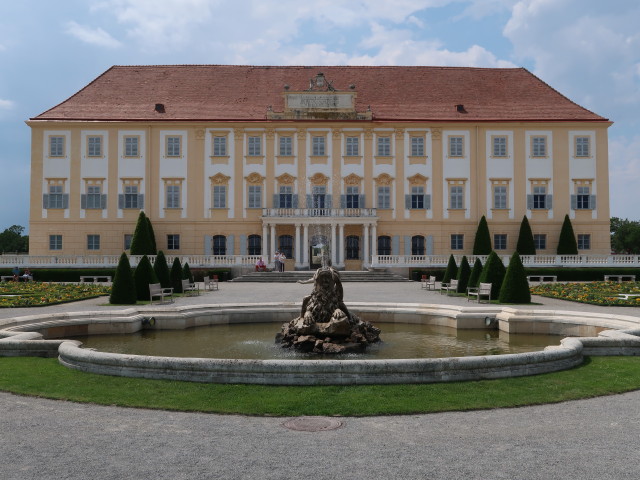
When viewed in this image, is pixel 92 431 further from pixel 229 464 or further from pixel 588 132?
pixel 588 132

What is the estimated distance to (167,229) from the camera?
40125 millimetres

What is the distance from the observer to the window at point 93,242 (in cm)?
3991

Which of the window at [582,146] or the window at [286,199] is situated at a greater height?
the window at [582,146]

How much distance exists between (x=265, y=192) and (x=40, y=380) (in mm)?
32868

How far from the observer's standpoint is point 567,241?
126ft

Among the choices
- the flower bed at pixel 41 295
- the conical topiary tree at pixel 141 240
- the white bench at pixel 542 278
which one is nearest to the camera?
the flower bed at pixel 41 295

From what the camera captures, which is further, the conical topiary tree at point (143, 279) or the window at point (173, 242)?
the window at point (173, 242)

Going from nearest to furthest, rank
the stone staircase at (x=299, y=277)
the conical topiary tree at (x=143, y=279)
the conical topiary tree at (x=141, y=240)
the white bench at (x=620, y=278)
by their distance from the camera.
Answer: the conical topiary tree at (x=143, y=279)
the white bench at (x=620, y=278)
the stone staircase at (x=299, y=277)
the conical topiary tree at (x=141, y=240)

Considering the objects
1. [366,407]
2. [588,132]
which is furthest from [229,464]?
[588,132]

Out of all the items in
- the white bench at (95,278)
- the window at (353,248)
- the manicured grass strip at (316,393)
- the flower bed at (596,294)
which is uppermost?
the window at (353,248)

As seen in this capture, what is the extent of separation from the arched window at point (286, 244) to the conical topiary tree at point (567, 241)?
56.3 ft

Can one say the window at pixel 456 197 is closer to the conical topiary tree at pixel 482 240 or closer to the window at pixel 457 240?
the window at pixel 457 240

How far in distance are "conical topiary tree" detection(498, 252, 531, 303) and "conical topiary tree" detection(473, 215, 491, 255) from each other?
19.9 metres

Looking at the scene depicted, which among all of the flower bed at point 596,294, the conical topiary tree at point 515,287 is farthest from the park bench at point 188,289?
the flower bed at point 596,294
